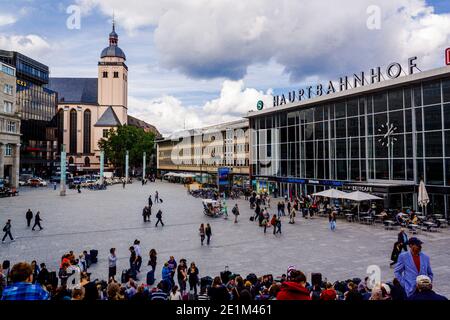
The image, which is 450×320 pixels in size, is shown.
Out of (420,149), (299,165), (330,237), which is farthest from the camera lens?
(299,165)

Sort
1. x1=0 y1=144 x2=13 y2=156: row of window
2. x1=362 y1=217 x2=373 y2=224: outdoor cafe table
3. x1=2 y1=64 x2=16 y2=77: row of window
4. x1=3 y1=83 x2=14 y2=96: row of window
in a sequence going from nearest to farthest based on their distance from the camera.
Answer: x1=362 y1=217 x2=373 y2=224: outdoor cafe table → x1=3 y1=83 x2=14 y2=96: row of window → x1=2 y1=64 x2=16 y2=77: row of window → x1=0 y1=144 x2=13 y2=156: row of window

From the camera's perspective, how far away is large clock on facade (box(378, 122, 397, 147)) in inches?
1406

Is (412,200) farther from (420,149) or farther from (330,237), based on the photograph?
(330,237)

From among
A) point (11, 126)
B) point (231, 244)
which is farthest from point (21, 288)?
point (11, 126)

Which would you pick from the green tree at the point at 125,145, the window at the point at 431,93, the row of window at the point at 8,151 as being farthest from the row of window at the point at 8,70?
the window at the point at 431,93

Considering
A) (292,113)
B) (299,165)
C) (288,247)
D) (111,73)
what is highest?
(111,73)

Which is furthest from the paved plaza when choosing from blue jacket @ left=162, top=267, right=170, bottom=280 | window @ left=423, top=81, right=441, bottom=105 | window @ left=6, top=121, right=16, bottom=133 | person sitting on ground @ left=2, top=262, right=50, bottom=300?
window @ left=6, top=121, right=16, bottom=133

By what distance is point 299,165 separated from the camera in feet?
163

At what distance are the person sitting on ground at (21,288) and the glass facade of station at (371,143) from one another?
33.1 m

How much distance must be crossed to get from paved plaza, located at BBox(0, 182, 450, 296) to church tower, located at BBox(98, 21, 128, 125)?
114m

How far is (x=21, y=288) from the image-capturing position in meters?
4.33

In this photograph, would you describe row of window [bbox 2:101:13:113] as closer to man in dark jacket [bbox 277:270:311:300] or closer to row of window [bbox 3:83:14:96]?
row of window [bbox 3:83:14:96]
